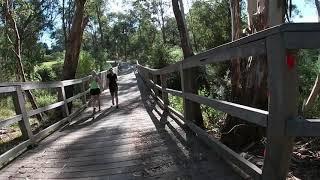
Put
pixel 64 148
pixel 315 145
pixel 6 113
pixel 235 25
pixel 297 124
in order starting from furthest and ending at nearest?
1. pixel 6 113
2. pixel 235 25
3. pixel 64 148
4. pixel 315 145
5. pixel 297 124

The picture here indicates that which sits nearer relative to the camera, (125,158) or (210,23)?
(125,158)

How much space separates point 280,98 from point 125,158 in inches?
141

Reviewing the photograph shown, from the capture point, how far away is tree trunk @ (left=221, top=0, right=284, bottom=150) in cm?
670

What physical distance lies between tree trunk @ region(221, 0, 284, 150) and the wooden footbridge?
20.5 inches

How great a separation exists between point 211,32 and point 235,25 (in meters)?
22.4

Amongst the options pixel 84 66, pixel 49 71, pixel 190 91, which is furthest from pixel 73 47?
pixel 49 71

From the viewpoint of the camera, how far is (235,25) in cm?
902

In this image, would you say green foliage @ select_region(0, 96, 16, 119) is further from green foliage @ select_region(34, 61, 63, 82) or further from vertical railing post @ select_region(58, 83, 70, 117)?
green foliage @ select_region(34, 61, 63, 82)

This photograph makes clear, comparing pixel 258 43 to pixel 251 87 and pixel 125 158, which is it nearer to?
pixel 251 87

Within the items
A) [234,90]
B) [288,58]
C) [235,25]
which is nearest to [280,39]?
[288,58]

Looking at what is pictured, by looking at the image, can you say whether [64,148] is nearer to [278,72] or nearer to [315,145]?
[315,145]

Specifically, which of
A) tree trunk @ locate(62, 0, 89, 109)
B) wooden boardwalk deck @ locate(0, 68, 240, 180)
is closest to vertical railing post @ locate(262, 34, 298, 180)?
wooden boardwalk deck @ locate(0, 68, 240, 180)

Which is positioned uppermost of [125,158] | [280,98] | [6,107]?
[280,98]

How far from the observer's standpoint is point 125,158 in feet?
22.0
